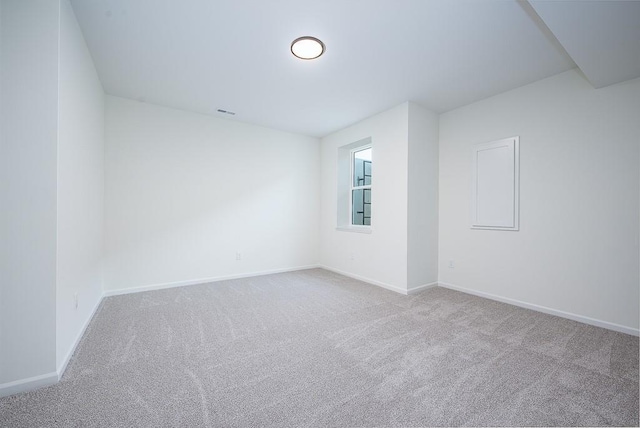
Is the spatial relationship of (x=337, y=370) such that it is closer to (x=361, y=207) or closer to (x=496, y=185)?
(x=496, y=185)

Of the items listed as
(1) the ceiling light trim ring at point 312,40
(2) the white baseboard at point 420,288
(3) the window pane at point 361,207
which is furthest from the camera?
(3) the window pane at point 361,207

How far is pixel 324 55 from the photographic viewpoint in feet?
7.95

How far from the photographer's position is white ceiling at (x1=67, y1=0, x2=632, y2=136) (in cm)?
190

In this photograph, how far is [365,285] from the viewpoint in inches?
151

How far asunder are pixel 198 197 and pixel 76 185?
183cm

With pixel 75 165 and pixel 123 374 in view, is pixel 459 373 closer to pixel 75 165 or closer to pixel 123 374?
pixel 123 374

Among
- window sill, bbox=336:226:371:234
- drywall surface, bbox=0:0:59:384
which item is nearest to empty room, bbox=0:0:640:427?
drywall surface, bbox=0:0:59:384

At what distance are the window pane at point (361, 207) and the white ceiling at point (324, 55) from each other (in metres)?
1.59

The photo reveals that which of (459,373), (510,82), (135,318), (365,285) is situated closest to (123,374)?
(135,318)

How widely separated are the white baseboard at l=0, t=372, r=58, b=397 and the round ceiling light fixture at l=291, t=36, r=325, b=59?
2938 mm

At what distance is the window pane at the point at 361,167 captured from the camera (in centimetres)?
473

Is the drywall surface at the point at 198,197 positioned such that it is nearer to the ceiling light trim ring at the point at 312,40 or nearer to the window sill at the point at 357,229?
the window sill at the point at 357,229

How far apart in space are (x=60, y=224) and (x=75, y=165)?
23.6 inches

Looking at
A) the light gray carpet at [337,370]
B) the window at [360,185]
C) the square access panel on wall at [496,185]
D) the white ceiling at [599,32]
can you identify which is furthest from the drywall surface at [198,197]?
the white ceiling at [599,32]
